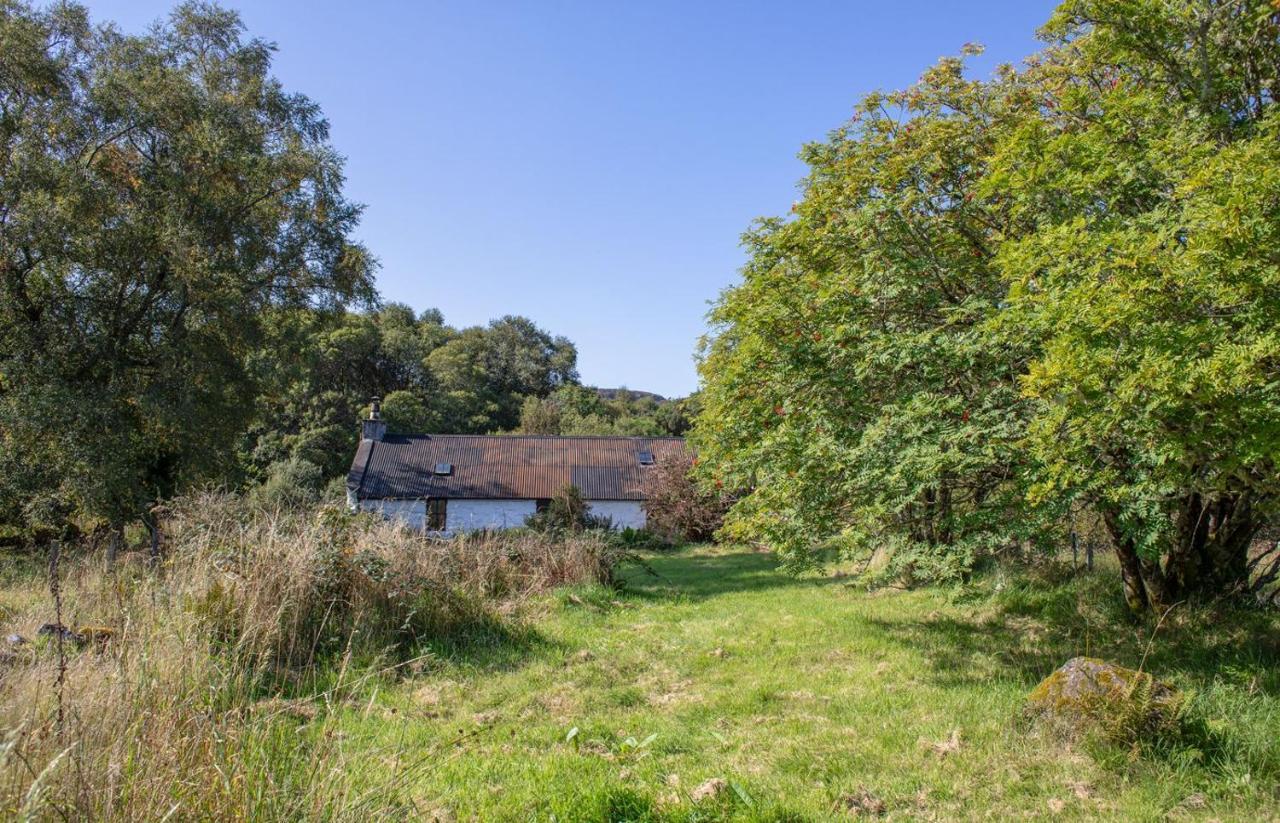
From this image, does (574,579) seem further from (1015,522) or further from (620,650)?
(1015,522)

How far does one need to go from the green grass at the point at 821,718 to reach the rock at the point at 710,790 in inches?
2.3

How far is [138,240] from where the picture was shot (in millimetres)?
15484

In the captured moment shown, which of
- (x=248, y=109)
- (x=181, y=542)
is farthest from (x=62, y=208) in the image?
(x=181, y=542)

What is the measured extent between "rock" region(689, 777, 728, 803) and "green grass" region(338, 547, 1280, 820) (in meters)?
0.06

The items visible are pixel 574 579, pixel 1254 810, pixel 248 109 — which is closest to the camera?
pixel 1254 810

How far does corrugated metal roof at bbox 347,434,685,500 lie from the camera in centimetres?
3212

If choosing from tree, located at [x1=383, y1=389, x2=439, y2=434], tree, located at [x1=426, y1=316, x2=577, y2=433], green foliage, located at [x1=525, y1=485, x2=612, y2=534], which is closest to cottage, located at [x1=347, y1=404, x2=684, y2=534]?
green foliage, located at [x1=525, y1=485, x2=612, y2=534]

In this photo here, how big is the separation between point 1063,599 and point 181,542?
999 cm

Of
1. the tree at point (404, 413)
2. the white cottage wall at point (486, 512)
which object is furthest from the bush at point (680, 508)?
the tree at point (404, 413)

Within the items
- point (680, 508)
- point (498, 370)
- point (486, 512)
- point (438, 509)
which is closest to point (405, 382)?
point (498, 370)

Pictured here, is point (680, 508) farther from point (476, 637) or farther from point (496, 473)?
point (476, 637)

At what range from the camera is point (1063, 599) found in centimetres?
851

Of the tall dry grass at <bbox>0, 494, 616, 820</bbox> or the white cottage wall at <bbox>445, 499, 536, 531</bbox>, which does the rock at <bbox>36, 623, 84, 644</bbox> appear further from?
the white cottage wall at <bbox>445, 499, 536, 531</bbox>

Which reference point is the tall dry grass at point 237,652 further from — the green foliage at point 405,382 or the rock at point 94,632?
the green foliage at point 405,382
